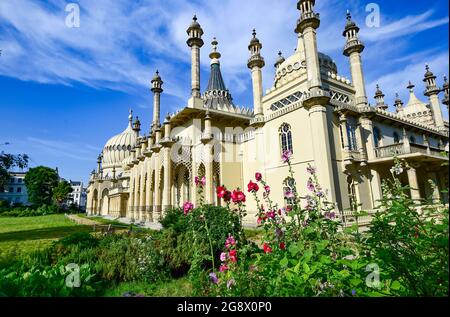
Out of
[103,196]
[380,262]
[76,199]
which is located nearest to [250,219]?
[380,262]

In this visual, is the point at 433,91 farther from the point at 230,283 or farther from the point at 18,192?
the point at 18,192

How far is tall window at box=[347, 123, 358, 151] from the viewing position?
17.2 metres

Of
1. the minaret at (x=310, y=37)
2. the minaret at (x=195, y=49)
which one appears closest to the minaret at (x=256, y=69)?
the minaret at (x=310, y=37)

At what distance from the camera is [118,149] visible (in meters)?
50.0

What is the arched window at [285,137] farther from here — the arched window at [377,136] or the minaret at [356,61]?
the arched window at [377,136]

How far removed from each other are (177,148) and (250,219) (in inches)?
374

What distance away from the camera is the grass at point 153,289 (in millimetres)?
4746

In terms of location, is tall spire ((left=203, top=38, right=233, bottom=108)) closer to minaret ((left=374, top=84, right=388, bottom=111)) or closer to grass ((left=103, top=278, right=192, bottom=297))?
minaret ((left=374, top=84, right=388, bottom=111))

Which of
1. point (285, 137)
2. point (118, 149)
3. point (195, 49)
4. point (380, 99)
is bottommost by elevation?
point (285, 137)

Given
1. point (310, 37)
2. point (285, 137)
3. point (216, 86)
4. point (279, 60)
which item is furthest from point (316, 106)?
point (216, 86)

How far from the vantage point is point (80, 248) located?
21.3 ft

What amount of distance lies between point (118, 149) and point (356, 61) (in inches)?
1789

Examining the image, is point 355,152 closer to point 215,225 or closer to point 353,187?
point 353,187
